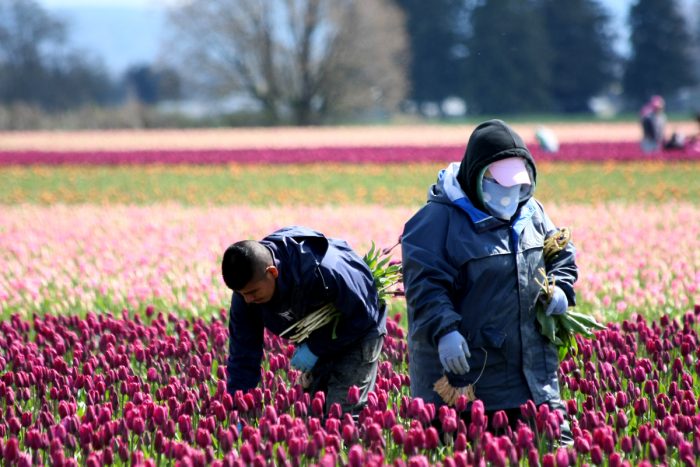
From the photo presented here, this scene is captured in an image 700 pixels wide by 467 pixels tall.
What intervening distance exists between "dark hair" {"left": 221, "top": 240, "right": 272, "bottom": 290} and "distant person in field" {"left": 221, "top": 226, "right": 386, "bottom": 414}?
82mm

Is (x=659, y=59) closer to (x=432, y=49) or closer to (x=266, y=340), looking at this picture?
(x=432, y=49)

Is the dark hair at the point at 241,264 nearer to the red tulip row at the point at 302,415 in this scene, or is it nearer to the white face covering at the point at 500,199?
the red tulip row at the point at 302,415

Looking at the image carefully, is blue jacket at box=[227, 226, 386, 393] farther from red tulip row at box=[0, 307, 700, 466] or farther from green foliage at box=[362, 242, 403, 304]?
green foliage at box=[362, 242, 403, 304]

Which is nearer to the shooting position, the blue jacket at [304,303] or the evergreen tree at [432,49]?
the blue jacket at [304,303]

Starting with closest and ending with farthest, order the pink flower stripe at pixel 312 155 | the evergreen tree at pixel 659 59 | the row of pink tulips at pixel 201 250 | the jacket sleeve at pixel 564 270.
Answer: the jacket sleeve at pixel 564 270 → the row of pink tulips at pixel 201 250 → the pink flower stripe at pixel 312 155 → the evergreen tree at pixel 659 59

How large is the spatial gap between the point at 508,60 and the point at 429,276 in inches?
2649

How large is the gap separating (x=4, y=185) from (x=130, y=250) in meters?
13.0

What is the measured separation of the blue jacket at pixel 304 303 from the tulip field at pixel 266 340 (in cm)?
21

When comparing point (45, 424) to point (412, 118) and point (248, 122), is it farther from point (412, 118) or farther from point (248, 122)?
point (412, 118)

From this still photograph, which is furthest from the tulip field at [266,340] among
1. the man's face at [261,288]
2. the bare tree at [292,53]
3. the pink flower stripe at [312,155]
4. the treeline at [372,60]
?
the treeline at [372,60]

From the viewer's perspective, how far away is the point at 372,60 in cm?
5941

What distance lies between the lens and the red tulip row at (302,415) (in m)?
3.91

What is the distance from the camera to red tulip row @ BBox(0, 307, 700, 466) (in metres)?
3.91

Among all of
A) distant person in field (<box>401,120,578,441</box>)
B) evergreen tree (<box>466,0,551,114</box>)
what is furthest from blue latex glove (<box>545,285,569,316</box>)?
evergreen tree (<box>466,0,551,114</box>)
